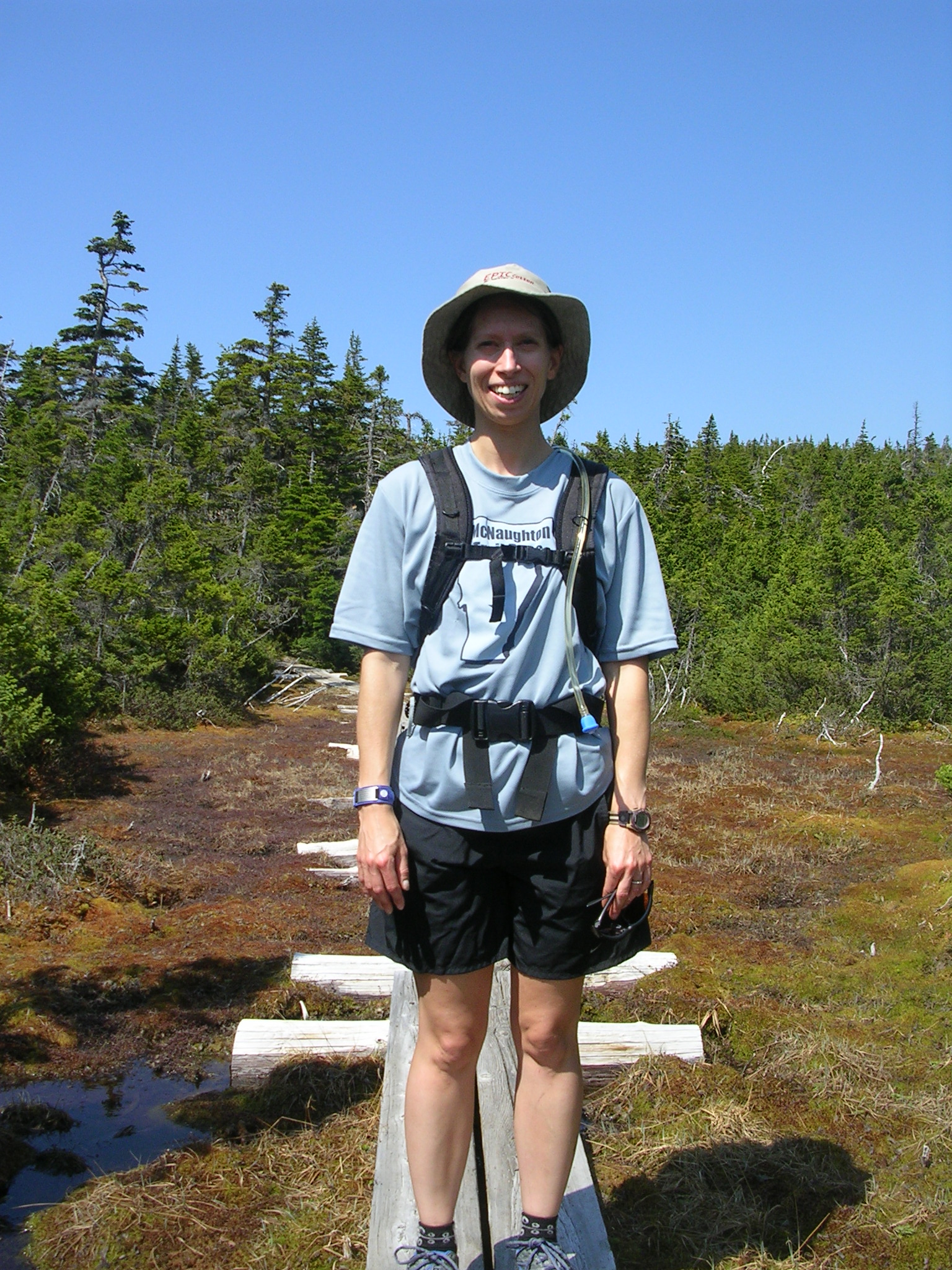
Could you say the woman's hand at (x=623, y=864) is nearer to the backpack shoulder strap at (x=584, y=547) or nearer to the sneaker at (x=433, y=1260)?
the backpack shoulder strap at (x=584, y=547)

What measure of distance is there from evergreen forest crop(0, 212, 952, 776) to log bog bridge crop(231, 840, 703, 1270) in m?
8.77

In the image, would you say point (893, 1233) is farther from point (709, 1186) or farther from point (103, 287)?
point (103, 287)

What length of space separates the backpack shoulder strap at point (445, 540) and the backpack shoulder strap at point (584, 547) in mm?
209

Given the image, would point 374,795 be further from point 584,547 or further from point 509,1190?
point 509,1190

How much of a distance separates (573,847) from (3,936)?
5.75m

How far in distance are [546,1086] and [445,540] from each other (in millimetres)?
1254

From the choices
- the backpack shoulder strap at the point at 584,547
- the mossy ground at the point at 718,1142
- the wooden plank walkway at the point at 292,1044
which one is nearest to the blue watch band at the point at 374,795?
the backpack shoulder strap at the point at 584,547

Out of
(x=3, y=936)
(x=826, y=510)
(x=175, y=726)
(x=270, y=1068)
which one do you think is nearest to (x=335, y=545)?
(x=175, y=726)

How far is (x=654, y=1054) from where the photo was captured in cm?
418

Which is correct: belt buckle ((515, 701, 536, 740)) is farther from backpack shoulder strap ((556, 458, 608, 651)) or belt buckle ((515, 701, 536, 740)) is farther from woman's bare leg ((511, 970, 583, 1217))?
woman's bare leg ((511, 970, 583, 1217))

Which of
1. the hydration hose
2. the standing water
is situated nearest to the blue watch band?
the hydration hose

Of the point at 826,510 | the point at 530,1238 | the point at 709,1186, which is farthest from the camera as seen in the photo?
the point at 826,510

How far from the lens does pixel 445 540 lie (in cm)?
213

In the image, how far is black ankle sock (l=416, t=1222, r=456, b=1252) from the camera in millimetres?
2254
